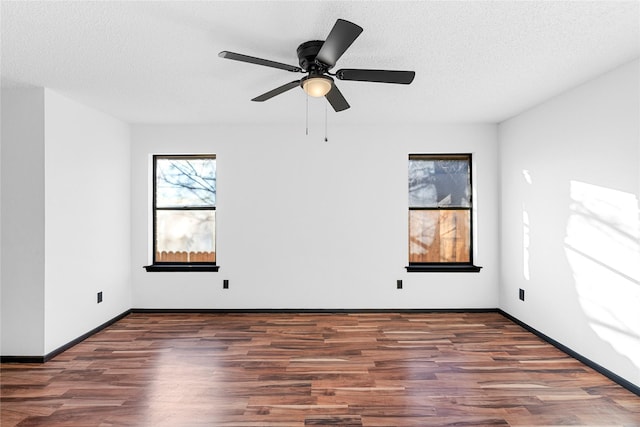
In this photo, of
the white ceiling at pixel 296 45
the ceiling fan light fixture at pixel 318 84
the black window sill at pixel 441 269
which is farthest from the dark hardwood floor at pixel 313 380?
the white ceiling at pixel 296 45

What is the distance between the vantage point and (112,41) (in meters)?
2.27

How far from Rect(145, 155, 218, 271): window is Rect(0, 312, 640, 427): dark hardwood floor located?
990 mm

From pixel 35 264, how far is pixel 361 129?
3.59 m

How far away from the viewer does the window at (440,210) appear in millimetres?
Result: 4594

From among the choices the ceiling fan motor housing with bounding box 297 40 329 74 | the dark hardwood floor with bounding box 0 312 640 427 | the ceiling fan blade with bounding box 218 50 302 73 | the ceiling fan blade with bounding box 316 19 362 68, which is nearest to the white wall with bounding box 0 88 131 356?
the dark hardwood floor with bounding box 0 312 640 427

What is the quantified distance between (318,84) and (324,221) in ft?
8.17

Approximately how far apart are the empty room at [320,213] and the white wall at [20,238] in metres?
0.02

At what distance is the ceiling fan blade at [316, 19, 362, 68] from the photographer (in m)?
1.70

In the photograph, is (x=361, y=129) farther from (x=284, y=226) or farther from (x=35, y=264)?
(x=35, y=264)

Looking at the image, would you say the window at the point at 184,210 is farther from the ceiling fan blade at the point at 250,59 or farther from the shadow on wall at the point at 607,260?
the shadow on wall at the point at 607,260

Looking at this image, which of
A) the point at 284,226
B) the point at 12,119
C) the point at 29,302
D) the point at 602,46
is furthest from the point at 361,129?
the point at 29,302

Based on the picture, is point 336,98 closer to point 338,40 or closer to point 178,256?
point 338,40

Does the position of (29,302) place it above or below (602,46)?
below

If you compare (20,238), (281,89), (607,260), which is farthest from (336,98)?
(20,238)
